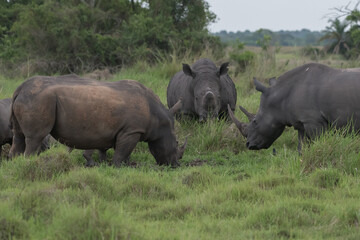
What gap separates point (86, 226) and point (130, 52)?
12.2 m

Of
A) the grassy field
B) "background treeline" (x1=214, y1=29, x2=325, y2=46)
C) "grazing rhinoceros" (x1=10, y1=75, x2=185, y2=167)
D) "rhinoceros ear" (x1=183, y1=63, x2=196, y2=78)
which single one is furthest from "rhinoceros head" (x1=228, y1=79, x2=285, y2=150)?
"background treeline" (x1=214, y1=29, x2=325, y2=46)

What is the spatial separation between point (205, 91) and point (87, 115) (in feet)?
9.66

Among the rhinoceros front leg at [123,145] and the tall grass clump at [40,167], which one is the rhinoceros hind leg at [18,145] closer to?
the tall grass clump at [40,167]

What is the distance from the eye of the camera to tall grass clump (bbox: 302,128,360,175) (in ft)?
21.1

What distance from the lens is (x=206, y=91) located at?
30.8 ft

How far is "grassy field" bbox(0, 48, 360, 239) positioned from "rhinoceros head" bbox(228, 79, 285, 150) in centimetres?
32

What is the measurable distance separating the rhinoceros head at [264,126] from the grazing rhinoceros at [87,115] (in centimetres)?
136

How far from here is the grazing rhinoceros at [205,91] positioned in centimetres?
937

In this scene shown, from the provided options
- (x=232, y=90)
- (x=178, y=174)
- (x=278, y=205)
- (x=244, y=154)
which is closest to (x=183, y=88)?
(x=232, y=90)

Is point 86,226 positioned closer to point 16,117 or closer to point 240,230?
point 240,230

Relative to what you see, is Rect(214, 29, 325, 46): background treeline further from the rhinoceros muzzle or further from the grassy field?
the grassy field

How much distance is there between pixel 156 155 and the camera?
7762 millimetres

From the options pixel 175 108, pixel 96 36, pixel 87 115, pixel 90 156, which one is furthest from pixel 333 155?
pixel 96 36

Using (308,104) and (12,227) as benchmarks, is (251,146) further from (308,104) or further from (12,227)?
(12,227)
